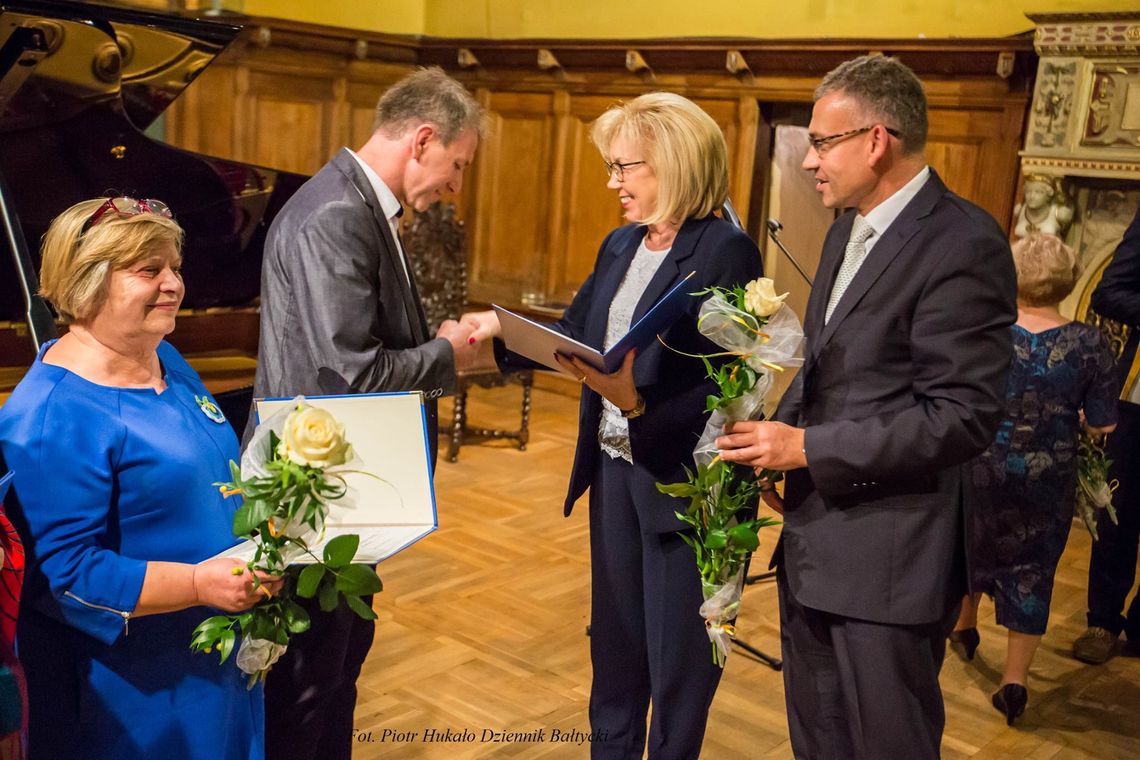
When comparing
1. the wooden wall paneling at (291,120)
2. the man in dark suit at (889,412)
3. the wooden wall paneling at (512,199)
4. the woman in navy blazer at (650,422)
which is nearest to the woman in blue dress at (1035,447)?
the woman in navy blazer at (650,422)

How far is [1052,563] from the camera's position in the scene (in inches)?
136

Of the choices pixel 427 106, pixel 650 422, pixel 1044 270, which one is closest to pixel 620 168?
pixel 427 106

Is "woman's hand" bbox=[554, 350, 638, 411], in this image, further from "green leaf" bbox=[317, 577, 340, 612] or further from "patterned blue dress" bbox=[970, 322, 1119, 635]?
"patterned blue dress" bbox=[970, 322, 1119, 635]

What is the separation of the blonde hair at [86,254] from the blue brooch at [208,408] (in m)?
0.24

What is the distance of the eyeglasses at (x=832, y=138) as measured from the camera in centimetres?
201

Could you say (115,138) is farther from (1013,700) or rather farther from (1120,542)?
(1120,542)

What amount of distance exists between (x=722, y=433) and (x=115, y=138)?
3.31m

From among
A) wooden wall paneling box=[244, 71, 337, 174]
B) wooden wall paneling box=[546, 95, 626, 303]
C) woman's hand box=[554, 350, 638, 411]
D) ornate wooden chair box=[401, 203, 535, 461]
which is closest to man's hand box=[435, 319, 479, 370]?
woman's hand box=[554, 350, 638, 411]

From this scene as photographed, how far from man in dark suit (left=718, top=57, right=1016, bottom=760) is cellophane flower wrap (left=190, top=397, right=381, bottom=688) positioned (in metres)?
0.79

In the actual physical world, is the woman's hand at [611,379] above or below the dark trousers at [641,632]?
above

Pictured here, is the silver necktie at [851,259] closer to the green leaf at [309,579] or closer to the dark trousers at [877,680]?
the dark trousers at [877,680]

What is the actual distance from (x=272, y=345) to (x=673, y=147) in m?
0.93

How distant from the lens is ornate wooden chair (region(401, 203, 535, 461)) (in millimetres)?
5789

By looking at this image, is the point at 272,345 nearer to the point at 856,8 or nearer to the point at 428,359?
the point at 428,359
